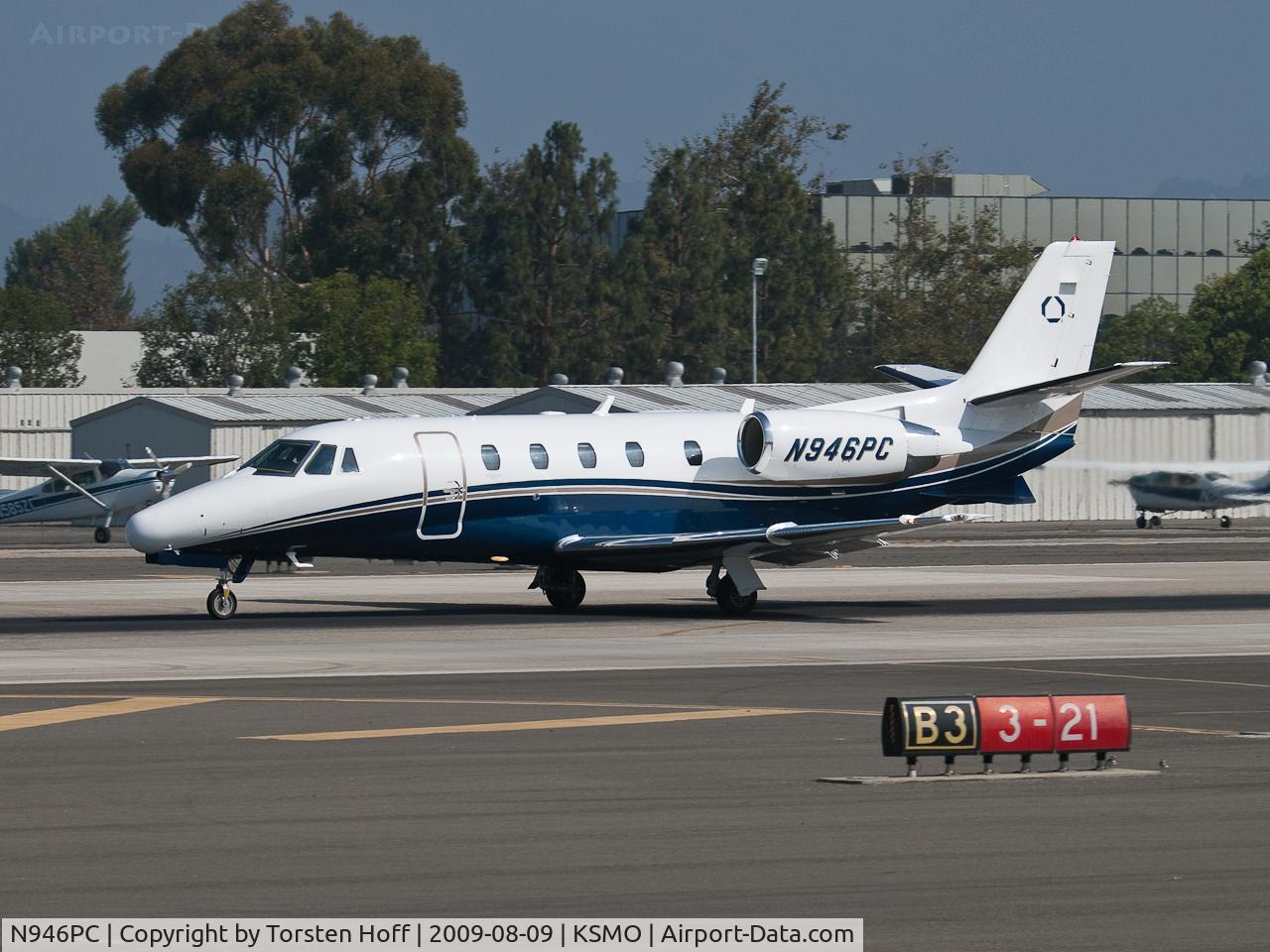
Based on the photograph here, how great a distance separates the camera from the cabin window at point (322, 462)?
101 feet

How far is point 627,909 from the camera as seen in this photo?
1069cm

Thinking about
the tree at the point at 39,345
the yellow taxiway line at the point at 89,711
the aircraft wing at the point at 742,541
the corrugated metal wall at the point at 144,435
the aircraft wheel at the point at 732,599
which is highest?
the tree at the point at 39,345

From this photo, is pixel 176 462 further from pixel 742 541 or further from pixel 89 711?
pixel 89 711

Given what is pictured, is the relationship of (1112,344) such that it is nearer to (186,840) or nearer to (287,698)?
(287,698)

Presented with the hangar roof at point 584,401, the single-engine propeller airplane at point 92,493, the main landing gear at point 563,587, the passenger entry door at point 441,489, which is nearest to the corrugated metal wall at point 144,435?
the hangar roof at point 584,401

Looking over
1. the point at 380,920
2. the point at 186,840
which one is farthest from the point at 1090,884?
the point at 186,840

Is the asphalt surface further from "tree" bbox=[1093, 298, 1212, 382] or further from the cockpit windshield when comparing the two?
"tree" bbox=[1093, 298, 1212, 382]

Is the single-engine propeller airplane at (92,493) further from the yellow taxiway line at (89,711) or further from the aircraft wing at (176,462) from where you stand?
the yellow taxiway line at (89,711)

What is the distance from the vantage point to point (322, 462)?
30781mm

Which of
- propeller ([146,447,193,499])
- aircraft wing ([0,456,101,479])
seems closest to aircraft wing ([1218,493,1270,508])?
propeller ([146,447,193,499])

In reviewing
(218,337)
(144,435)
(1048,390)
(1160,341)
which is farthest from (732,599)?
(1160,341)

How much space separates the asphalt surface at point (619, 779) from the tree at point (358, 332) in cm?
7230

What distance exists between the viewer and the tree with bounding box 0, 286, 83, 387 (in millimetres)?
101062

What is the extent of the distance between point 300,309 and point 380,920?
97.7m
